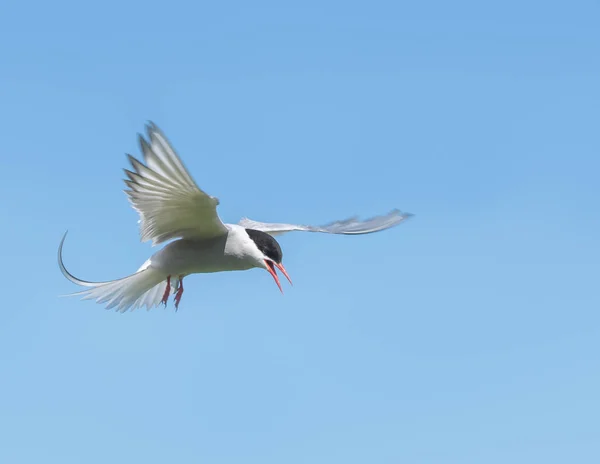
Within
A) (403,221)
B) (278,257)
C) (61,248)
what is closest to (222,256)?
(278,257)

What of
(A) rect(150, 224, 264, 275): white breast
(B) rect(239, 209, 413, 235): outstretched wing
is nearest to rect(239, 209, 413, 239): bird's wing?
(B) rect(239, 209, 413, 235): outstretched wing

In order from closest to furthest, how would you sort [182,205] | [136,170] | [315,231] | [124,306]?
[136,170]
[182,205]
[124,306]
[315,231]

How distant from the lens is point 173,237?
8109 mm

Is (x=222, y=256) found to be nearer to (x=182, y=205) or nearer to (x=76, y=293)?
(x=182, y=205)

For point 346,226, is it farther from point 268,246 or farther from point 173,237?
point 173,237

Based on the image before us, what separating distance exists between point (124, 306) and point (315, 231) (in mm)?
2004

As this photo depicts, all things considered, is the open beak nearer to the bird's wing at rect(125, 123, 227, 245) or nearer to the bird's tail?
the bird's wing at rect(125, 123, 227, 245)

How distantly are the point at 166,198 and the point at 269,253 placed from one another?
3.57 ft

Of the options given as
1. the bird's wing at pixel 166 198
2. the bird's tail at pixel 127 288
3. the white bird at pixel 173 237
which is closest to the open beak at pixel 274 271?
the white bird at pixel 173 237

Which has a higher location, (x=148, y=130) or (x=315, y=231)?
(x=315, y=231)

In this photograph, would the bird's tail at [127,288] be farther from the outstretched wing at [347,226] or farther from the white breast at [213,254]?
the outstretched wing at [347,226]

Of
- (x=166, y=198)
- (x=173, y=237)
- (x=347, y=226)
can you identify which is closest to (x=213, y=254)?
(x=173, y=237)

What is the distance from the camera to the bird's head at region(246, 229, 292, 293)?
317 inches

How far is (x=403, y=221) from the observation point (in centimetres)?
981
